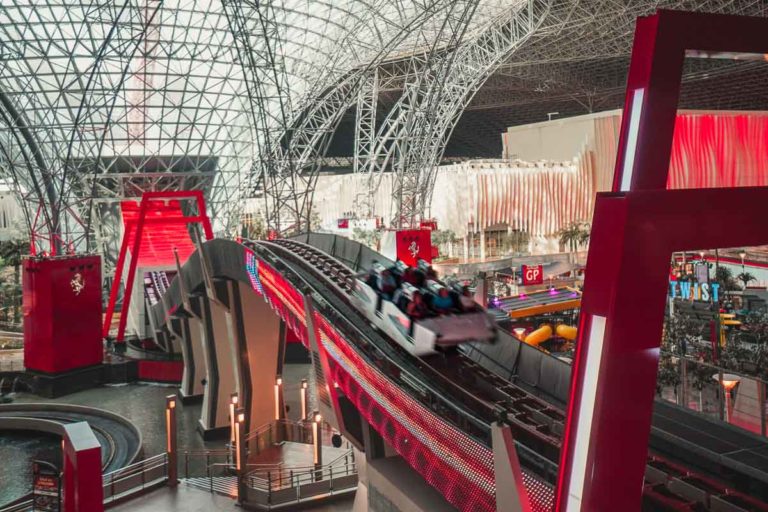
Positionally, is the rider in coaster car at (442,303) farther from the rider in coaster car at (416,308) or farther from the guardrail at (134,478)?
the guardrail at (134,478)

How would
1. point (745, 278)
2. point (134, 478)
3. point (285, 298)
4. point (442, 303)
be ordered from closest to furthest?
point (442, 303)
point (285, 298)
point (134, 478)
point (745, 278)

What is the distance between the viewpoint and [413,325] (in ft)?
48.2

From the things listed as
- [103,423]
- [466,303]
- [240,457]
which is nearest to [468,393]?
[466,303]

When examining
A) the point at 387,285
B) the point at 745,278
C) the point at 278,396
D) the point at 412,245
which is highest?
the point at 387,285

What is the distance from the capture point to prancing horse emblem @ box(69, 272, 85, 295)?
3540 cm

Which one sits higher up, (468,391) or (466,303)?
(466,303)

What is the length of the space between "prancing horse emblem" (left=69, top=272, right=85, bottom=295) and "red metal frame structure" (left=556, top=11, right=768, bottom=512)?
34.7 m

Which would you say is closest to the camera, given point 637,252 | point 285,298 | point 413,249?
point 637,252

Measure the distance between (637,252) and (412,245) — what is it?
96.2ft

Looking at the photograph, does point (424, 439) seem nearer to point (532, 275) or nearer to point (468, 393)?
point (468, 393)

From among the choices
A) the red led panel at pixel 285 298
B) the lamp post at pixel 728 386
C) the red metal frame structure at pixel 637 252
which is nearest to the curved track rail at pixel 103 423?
the red led panel at pixel 285 298

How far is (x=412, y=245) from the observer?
111ft

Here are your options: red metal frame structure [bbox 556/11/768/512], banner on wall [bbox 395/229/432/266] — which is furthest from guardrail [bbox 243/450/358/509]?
red metal frame structure [bbox 556/11/768/512]

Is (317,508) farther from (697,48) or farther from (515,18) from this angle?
(515,18)
